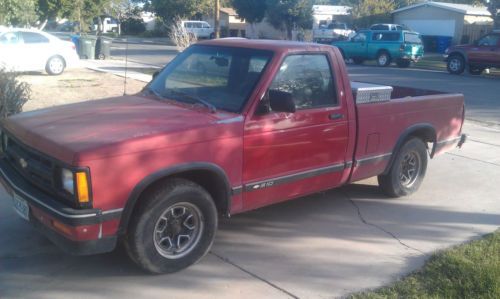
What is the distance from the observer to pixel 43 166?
4043 millimetres

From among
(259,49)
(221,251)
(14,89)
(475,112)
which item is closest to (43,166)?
(221,251)

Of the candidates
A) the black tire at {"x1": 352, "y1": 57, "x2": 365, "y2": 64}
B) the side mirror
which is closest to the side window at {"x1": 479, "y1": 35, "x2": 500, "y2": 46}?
the black tire at {"x1": 352, "y1": 57, "x2": 365, "y2": 64}

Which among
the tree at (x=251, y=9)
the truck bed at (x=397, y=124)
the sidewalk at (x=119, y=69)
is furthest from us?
the tree at (x=251, y=9)

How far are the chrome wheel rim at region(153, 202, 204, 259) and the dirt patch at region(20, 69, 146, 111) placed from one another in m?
8.27

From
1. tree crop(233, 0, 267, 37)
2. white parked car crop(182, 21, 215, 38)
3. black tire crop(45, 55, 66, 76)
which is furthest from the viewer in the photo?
tree crop(233, 0, 267, 37)

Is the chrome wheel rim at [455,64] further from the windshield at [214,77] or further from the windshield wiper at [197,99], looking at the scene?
the windshield wiper at [197,99]

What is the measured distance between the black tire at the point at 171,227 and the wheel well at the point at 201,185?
4cm

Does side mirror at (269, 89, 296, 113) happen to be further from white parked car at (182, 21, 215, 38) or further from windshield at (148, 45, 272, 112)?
white parked car at (182, 21, 215, 38)

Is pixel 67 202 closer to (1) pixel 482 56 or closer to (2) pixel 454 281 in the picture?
(2) pixel 454 281

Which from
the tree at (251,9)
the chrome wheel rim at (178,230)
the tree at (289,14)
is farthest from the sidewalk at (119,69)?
the tree at (251,9)

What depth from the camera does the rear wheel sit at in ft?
88.5

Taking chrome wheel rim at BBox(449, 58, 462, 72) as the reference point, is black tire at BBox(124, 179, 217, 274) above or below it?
below

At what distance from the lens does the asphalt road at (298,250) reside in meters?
4.16

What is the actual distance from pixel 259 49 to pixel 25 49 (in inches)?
572
